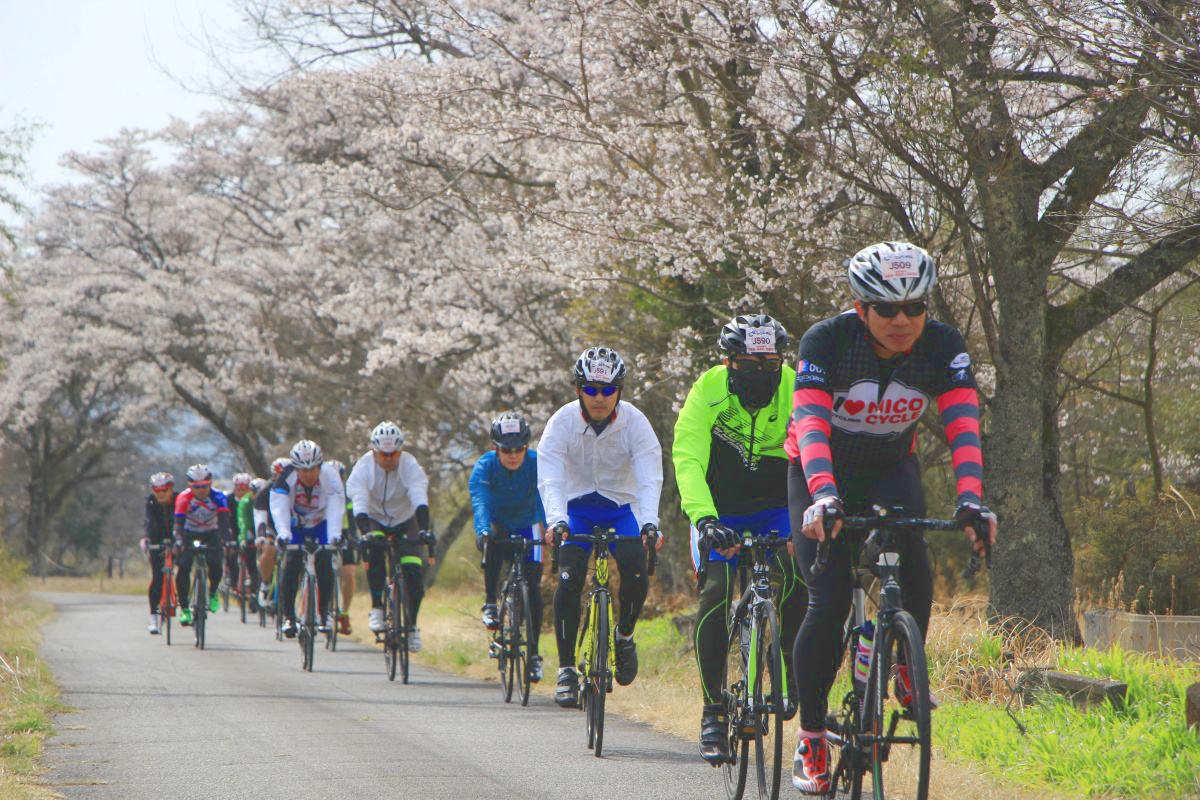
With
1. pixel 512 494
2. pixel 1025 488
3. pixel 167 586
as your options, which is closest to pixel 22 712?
pixel 512 494

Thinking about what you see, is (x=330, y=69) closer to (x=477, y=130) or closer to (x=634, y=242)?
(x=477, y=130)

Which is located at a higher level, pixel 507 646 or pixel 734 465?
pixel 734 465

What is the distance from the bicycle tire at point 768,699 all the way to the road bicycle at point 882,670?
33 cm

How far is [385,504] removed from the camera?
11.6 meters

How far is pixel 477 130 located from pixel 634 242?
288 centimetres

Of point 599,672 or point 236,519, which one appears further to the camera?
point 236,519

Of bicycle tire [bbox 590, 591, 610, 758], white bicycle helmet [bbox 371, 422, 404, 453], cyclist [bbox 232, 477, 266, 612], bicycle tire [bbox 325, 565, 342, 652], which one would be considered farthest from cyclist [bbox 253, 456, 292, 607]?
bicycle tire [bbox 590, 591, 610, 758]

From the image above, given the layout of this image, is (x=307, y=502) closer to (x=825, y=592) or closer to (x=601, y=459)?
(x=601, y=459)

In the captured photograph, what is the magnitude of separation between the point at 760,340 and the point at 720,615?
1.33 meters

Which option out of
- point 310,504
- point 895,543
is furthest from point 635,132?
point 895,543

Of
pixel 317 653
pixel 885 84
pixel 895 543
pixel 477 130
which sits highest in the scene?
pixel 477 130

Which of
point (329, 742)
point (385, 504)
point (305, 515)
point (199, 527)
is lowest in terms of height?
point (329, 742)

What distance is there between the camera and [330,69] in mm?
21094

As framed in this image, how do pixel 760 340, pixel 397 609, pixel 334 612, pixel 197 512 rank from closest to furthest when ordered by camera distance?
pixel 760 340
pixel 397 609
pixel 334 612
pixel 197 512
